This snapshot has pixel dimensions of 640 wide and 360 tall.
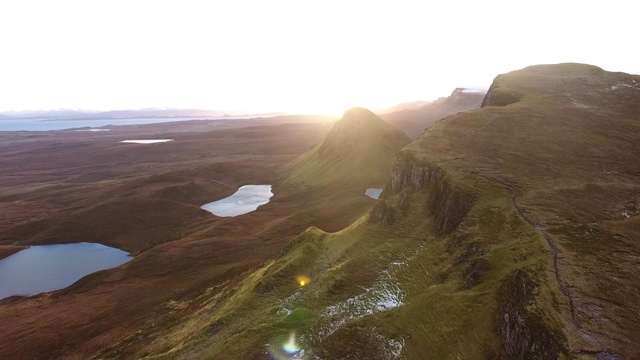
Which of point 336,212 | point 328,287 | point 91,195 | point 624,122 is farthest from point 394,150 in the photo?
point 91,195

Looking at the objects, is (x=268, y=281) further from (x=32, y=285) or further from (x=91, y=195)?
(x=91, y=195)

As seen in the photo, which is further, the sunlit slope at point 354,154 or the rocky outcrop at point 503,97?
the sunlit slope at point 354,154

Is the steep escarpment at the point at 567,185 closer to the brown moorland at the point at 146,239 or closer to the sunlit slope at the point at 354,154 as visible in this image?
the brown moorland at the point at 146,239

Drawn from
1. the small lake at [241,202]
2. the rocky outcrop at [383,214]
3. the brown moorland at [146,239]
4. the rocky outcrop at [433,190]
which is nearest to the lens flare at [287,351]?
the rocky outcrop at [433,190]

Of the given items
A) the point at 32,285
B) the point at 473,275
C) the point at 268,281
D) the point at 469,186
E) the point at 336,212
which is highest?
the point at 469,186

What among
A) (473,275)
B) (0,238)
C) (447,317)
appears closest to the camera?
(447,317)

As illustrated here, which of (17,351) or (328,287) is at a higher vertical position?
(328,287)
